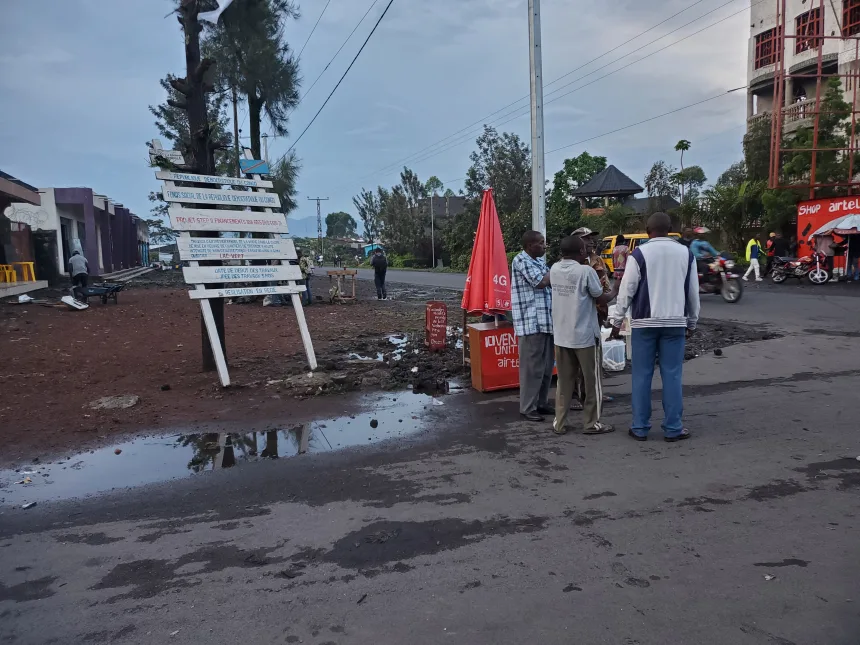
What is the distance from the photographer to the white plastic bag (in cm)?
819

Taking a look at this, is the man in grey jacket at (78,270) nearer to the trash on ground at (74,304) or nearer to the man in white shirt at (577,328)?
the trash on ground at (74,304)

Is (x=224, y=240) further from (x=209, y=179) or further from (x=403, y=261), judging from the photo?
(x=403, y=261)

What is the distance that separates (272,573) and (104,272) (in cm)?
3540

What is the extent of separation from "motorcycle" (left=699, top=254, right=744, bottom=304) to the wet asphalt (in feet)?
36.5

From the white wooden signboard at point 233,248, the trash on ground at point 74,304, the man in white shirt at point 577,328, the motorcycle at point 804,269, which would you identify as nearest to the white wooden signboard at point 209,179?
the white wooden signboard at point 233,248

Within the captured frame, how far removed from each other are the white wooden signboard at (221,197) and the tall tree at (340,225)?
5618 inches

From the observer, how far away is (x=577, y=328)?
5.67m

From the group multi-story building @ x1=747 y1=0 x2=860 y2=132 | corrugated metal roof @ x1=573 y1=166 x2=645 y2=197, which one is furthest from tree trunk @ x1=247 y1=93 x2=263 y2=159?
corrugated metal roof @ x1=573 y1=166 x2=645 y2=197

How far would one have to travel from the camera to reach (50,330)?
42.4ft

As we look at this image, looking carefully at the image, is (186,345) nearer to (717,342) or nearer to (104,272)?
(717,342)

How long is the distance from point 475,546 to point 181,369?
6698mm

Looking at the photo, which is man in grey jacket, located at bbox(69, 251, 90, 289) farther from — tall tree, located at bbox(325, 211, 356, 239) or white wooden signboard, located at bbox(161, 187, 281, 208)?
tall tree, located at bbox(325, 211, 356, 239)

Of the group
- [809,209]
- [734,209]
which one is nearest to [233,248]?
[809,209]

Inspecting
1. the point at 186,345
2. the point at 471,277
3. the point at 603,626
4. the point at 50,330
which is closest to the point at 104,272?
the point at 50,330
